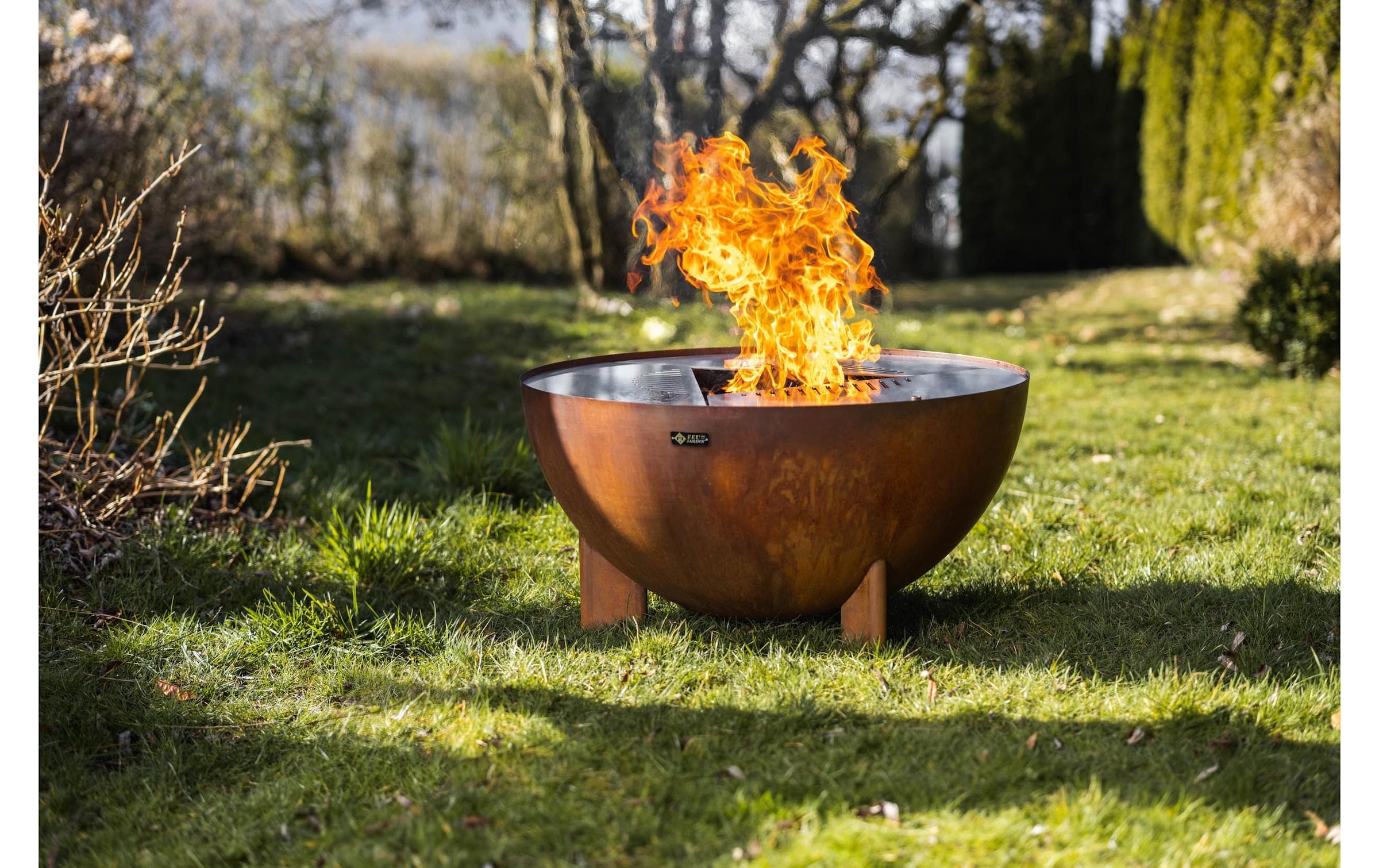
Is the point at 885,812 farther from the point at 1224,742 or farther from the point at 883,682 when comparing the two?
the point at 1224,742

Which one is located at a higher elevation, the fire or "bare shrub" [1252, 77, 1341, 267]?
"bare shrub" [1252, 77, 1341, 267]

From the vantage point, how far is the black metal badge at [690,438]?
8.12 feet

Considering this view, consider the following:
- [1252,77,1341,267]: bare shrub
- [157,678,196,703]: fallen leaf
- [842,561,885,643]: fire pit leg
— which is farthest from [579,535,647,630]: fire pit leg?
[1252,77,1341,267]: bare shrub

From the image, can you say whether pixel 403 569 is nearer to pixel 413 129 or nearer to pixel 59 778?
pixel 59 778

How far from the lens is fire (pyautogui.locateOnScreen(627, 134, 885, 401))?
9.78 feet

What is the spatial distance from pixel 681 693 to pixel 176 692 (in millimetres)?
1304

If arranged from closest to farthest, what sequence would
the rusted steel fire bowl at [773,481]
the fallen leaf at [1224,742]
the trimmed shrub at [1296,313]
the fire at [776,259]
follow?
the fallen leaf at [1224,742], the rusted steel fire bowl at [773,481], the fire at [776,259], the trimmed shrub at [1296,313]

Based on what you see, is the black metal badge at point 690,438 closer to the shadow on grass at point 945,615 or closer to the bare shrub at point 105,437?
the shadow on grass at point 945,615

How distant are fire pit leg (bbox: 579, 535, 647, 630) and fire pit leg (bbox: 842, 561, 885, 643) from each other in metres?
0.61

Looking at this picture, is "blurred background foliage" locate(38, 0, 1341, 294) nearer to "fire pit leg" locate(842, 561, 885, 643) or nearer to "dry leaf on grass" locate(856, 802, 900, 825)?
"fire pit leg" locate(842, 561, 885, 643)

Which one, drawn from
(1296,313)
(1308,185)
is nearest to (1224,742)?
(1296,313)

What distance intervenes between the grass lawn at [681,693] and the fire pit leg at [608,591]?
3.0 inches

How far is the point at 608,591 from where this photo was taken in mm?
3037

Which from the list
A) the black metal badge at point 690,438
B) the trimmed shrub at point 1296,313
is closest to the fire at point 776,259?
the black metal badge at point 690,438
